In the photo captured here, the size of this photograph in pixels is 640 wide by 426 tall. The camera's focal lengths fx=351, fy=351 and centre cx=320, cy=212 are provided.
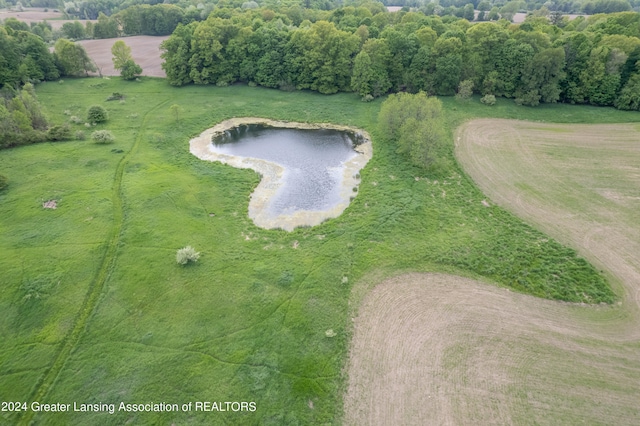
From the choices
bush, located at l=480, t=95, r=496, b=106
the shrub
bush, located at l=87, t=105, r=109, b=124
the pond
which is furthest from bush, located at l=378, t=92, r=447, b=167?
bush, located at l=87, t=105, r=109, b=124

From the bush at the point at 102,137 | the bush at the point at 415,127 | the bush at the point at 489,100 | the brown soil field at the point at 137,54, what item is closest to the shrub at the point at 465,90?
the bush at the point at 489,100

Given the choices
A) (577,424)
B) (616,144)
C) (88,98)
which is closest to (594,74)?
(616,144)

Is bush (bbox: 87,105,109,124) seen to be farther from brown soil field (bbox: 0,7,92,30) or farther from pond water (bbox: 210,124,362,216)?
brown soil field (bbox: 0,7,92,30)

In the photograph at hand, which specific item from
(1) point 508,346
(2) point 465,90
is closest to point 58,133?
Result: (1) point 508,346

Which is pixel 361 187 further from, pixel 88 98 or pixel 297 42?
pixel 88 98

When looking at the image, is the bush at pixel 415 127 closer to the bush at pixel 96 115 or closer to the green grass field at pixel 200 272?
the green grass field at pixel 200 272

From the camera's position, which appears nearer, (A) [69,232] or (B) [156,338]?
(B) [156,338]
